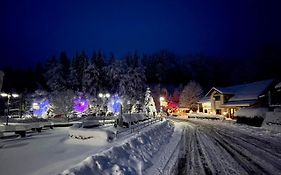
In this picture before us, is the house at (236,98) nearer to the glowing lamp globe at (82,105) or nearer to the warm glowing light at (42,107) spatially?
the glowing lamp globe at (82,105)

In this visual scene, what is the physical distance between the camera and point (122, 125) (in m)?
30.7

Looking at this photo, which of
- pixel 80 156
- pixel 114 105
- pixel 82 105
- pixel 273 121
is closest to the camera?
pixel 80 156

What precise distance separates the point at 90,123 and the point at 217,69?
350ft

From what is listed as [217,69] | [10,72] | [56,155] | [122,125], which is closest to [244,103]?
[122,125]

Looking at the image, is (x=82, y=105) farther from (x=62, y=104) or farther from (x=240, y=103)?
(x=240, y=103)

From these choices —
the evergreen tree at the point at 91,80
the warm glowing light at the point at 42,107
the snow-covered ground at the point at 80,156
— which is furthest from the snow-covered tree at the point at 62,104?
the snow-covered ground at the point at 80,156

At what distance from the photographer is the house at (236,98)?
53472mm

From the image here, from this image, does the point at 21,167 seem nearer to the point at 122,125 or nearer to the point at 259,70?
the point at 122,125

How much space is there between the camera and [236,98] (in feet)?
203

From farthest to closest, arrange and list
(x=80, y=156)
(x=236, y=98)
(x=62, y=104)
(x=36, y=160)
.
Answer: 1. (x=236, y=98)
2. (x=62, y=104)
3. (x=80, y=156)
4. (x=36, y=160)

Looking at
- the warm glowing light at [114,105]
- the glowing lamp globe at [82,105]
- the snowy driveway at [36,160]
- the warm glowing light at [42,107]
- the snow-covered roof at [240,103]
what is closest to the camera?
the snowy driveway at [36,160]

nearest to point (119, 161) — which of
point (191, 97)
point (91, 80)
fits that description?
point (91, 80)

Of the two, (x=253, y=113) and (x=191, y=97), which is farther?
(x=191, y=97)

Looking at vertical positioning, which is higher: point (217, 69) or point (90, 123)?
point (217, 69)
